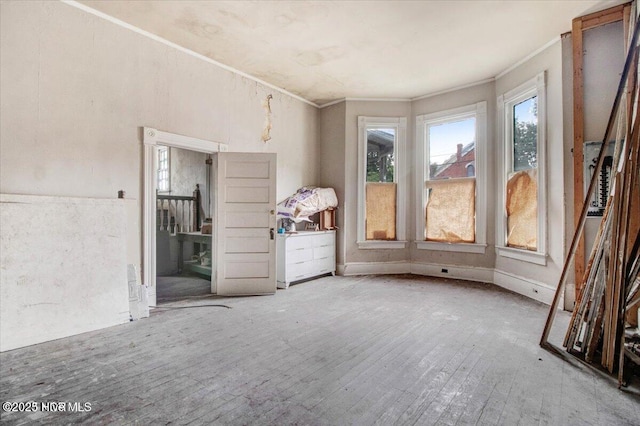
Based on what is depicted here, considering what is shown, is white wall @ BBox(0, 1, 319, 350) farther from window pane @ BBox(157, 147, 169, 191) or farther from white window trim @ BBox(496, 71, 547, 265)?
white window trim @ BBox(496, 71, 547, 265)

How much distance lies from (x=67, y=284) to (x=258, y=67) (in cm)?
364

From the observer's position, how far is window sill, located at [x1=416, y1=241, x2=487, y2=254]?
5.24 metres

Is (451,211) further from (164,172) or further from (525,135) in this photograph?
(164,172)

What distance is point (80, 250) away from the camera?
3.11 m

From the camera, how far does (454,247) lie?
5.49 meters

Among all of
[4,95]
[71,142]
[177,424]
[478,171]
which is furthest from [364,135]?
[177,424]

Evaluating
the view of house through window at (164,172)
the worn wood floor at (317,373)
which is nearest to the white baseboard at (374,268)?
the worn wood floor at (317,373)

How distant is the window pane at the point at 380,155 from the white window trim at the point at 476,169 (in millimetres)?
496

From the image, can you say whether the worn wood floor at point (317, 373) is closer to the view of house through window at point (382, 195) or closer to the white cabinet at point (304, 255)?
the white cabinet at point (304, 255)

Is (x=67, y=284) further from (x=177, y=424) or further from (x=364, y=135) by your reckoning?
(x=364, y=135)

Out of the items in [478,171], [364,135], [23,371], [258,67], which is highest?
[258,67]

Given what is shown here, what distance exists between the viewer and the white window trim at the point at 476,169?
16.9ft

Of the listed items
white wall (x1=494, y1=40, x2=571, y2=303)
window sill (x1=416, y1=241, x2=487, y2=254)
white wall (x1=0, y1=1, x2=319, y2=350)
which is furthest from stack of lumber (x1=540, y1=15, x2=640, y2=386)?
white wall (x1=0, y1=1, x2=319, y2=350)

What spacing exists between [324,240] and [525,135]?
138 inches
